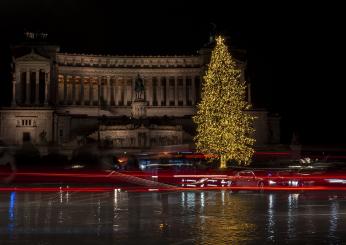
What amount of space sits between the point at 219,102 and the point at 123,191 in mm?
25826

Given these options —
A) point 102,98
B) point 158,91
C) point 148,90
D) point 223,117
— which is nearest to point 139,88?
point 148,90

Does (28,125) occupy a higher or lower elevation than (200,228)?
higher

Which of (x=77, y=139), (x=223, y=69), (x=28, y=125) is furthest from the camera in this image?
(x=28, y=125)

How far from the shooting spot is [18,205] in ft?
109

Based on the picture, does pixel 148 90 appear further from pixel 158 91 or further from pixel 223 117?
pixel 223 117

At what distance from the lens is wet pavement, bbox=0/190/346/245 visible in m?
21.8

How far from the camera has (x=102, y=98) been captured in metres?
135

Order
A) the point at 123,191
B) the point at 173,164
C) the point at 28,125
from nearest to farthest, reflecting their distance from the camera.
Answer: the point at 123,191, the point at 173,164, the point at 28,125

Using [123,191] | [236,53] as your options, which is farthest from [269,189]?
[236,53]

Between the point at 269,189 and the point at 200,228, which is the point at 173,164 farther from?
the point at 200,228

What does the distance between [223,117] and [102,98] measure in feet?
231

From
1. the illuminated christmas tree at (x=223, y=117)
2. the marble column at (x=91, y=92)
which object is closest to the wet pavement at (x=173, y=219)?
the illuminated christmas tree at (x=223, y=117)

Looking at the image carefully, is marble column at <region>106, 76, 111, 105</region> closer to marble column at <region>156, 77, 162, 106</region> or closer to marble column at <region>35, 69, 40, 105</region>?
marble column at <region>156, 77, 162, 106</region>

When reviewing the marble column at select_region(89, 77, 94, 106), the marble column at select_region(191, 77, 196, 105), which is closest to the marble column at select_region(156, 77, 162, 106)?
the marble column at select_region(191, 77, 196, 105)
